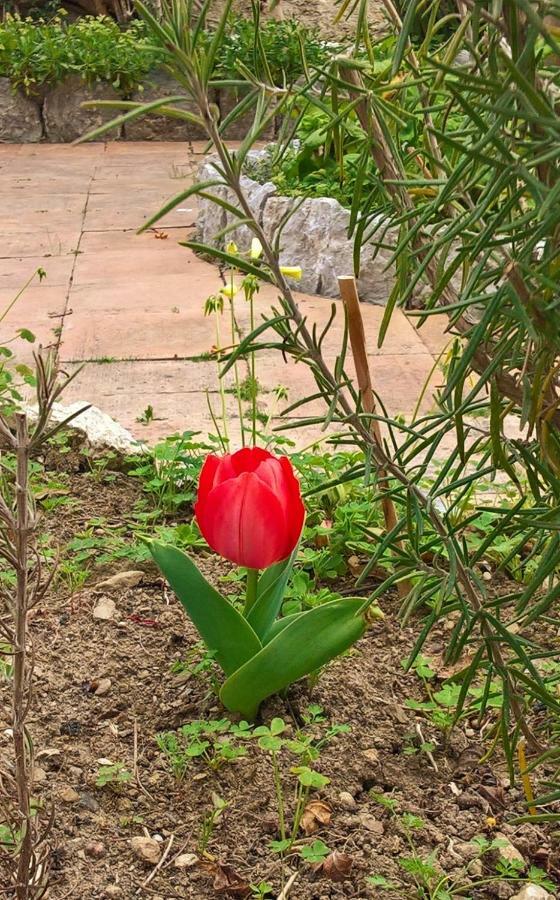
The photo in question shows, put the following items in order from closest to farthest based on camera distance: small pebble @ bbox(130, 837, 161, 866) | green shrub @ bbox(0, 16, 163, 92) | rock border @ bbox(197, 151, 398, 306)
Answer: small pebble @ bbox(130, 837, 161, 866)
rock border @ bbox(197, 151, 398, 306)
green shrub @ bbox(0, 16, 163, 92)

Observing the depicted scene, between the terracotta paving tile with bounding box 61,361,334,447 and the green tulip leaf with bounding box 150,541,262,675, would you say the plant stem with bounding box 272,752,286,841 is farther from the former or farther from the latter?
the terracotta paving tile with bounding box 61,361,334,447

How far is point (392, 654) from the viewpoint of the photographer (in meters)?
2.21

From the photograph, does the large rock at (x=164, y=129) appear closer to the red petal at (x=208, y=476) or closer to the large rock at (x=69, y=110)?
the large rock at (x=69, y=110)

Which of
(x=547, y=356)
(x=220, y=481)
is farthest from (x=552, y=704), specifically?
(x=220, y=481)

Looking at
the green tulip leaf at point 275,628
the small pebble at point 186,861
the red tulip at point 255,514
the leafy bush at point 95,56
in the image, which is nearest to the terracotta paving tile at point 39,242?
the leafy bush at point 95,56

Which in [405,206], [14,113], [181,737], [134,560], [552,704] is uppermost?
[405,206]

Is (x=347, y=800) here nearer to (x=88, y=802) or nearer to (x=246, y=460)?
(x=88, y=802)

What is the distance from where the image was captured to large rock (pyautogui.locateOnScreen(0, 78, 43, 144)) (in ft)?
30.8

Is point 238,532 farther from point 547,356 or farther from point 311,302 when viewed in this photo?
point 311,302

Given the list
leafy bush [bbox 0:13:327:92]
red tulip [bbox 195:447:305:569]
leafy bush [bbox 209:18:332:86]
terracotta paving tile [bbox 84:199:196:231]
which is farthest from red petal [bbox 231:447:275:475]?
leafy bush [bbox 0:13:327:92]

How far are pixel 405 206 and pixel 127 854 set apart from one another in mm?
1025

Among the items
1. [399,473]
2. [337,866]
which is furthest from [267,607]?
[399,473]

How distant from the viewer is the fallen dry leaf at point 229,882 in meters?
1.59

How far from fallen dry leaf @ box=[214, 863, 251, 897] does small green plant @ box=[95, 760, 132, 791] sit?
0.24 meters
